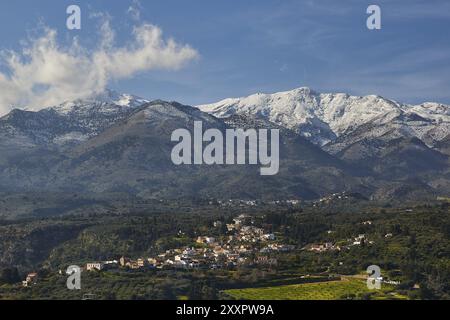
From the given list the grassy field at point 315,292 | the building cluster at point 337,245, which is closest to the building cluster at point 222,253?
the building cluster at point 337,245

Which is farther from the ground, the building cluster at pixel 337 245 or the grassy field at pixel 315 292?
the building cluster at pixel 337 245

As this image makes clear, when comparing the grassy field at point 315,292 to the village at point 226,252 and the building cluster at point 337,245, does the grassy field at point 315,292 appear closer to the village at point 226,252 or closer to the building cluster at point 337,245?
the village at point 226,252

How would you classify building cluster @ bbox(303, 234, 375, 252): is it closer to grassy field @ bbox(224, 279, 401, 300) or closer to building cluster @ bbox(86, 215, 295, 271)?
building cluster @ bbox(86, 215, 295, 271)

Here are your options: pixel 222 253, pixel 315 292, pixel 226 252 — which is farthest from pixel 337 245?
pixel 315 292

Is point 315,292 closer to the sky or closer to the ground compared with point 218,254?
closer to the ground

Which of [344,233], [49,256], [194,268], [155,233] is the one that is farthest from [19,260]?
[344,233]

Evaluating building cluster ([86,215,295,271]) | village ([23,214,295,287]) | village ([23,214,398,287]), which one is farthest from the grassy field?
building cluster ([86,215,295,271])

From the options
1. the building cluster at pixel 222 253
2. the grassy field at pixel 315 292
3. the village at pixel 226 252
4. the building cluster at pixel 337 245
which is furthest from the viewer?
the building cluster at pixel 337 245

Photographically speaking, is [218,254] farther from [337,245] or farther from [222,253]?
[337,245]
